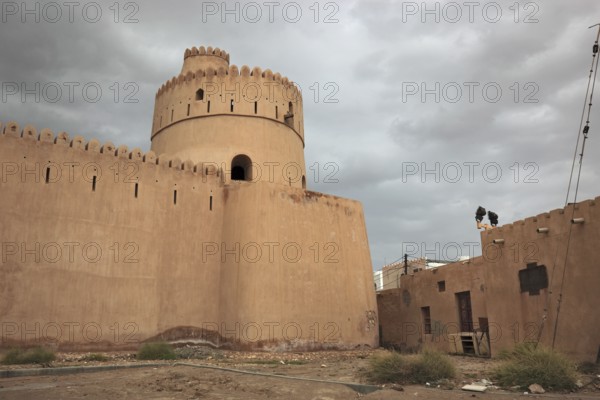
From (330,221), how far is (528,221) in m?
6.90

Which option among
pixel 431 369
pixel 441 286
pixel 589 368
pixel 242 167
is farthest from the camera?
pixel 242 167

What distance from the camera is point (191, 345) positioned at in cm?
1505

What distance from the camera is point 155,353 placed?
12633 millimetres

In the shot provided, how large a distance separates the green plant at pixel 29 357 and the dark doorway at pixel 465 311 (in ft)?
43.9

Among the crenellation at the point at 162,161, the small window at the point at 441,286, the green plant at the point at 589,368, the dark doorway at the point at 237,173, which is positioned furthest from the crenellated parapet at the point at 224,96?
the green plant at the point at 589,368

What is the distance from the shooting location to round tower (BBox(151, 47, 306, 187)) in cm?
1916

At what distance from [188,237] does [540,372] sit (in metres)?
11.0

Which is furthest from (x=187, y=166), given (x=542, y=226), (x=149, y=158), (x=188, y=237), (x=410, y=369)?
(x=542, y=226)

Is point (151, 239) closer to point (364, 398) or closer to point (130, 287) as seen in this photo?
point (130, 287)

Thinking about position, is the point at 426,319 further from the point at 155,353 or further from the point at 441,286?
the point at 155,353

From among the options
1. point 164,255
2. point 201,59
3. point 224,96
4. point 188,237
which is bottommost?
point 164,255

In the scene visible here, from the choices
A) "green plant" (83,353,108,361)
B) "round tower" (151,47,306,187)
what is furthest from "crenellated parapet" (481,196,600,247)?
"green plant" (83,353,108,361)

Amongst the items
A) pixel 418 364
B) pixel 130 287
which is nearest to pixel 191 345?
pixel 130 287

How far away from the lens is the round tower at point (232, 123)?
1916 cm
